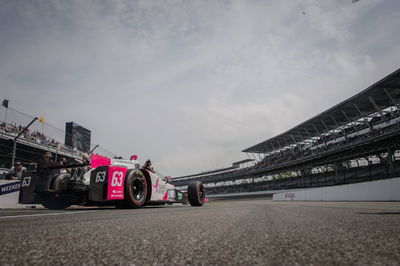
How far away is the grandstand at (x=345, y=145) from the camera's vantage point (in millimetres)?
26109

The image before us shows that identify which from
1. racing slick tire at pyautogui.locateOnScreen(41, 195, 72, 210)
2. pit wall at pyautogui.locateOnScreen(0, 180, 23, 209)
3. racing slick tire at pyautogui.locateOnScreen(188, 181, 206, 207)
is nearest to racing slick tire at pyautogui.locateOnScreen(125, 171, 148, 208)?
racing slick tire at pyautogui.locateOnScreen(41, 195, 72, 210)

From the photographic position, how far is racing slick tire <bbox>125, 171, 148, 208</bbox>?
19.0ft

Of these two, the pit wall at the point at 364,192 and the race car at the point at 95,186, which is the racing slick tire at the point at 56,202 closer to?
the race car at the point at 95,186

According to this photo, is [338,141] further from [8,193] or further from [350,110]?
[8,193]

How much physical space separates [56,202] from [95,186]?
6.46 ft

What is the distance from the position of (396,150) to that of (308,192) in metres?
11.7

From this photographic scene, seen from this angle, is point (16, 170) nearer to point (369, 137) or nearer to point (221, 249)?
point (221, 249)

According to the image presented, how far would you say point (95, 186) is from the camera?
5512 millimetres

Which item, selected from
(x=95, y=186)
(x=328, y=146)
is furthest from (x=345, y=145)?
(x=95, y=186)

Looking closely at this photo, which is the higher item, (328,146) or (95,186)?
(328,146)

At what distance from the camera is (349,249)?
1.03 m

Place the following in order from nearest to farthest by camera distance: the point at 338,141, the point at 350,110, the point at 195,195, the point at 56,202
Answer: the point at 56,202 → the point at 195,195 → the point at 350,110 → the point at 338,141

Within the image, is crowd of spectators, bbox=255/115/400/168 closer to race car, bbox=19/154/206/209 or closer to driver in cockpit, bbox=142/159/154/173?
driver in cockpit, bbox=142/159/154/173

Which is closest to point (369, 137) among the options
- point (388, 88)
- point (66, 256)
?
point (388, 88)
